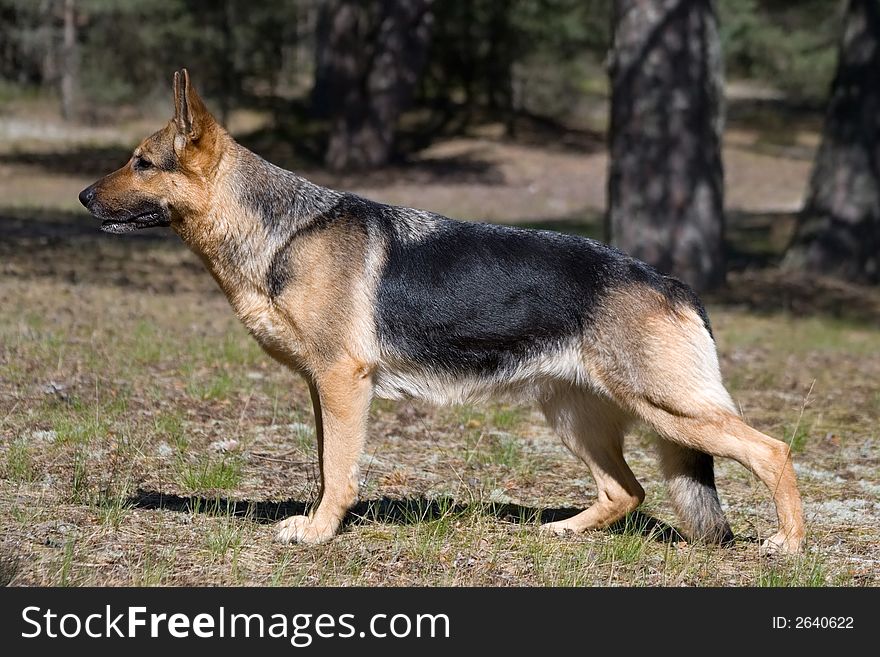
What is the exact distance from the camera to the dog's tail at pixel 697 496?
6.07 m

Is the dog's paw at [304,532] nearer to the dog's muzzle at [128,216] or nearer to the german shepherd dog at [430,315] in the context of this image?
the german shepherd dog at [430,315]

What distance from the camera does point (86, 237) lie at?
17.5 meters

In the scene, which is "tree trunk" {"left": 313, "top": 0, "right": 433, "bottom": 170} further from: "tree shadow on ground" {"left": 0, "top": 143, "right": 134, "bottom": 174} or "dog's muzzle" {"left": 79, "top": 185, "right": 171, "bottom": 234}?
"dog's muzzle" {"left": 79, "top": 185, "right": 171, "bottom": 234}

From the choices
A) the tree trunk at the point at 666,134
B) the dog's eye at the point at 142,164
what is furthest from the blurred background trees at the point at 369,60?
the dog's eye at the point at 142,164

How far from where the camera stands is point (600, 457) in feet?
21.5

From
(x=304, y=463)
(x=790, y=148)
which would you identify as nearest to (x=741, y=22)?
(x=790, y=148)

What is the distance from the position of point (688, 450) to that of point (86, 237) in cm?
1346

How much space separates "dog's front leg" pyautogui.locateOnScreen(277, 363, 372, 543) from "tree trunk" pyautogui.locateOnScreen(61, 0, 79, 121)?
32.3 meters

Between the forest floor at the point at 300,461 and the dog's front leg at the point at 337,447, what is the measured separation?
0.42 feet

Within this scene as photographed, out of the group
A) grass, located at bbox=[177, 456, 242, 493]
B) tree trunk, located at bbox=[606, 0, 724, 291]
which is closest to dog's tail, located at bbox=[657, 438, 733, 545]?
grass, located at bbox=[177, 456, 242, 493]

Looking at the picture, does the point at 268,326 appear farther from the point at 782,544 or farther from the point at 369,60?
the point at 369,60

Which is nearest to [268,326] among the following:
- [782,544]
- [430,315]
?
[430,315]

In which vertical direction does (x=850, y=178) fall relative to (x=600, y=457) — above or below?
below

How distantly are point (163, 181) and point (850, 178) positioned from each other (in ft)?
41.8
